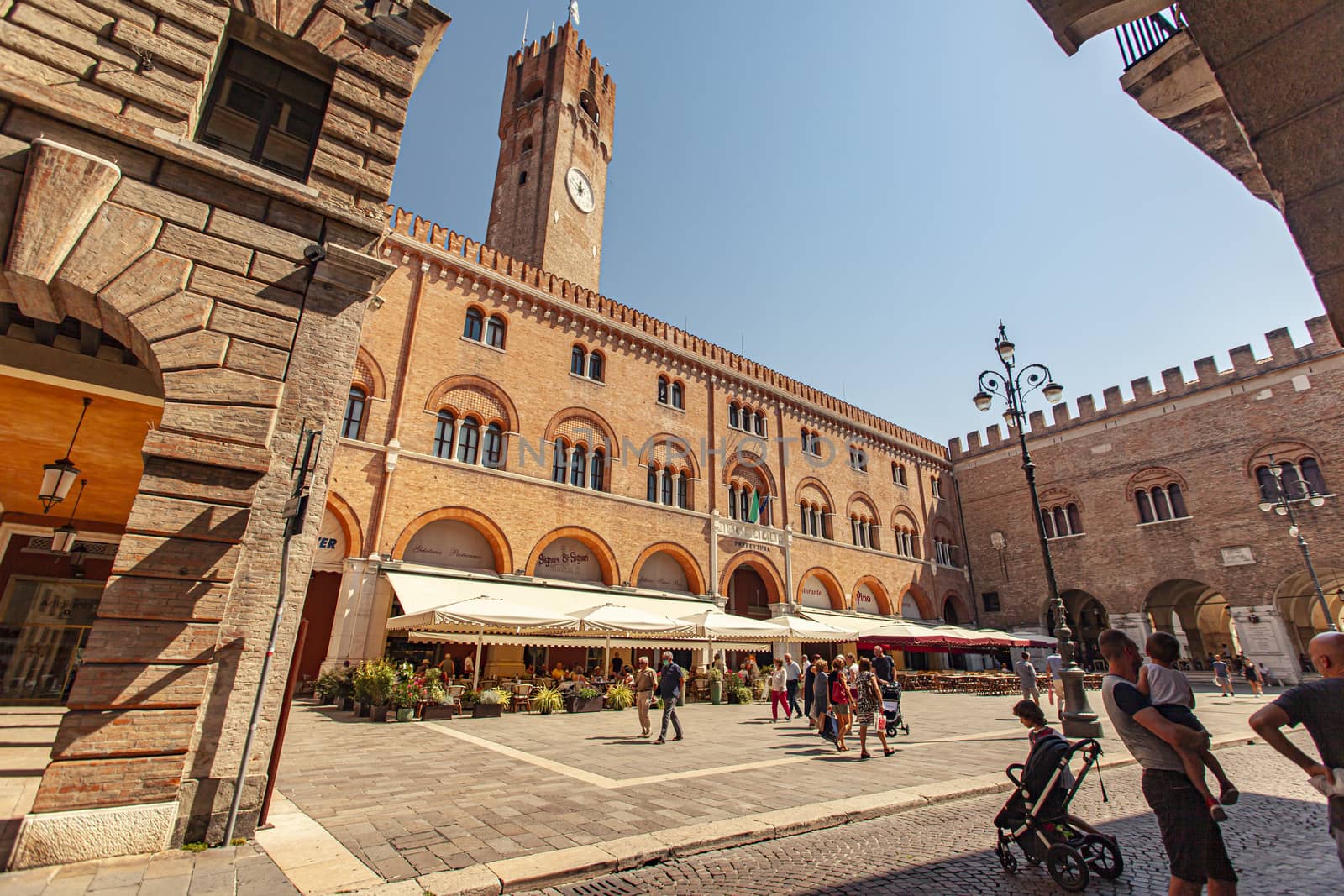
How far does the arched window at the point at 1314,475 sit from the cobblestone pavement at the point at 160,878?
30262 mm

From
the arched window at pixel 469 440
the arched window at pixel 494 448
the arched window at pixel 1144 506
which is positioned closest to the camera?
the arched window at pixel 469 440

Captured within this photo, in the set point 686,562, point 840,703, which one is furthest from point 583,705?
point 686,562

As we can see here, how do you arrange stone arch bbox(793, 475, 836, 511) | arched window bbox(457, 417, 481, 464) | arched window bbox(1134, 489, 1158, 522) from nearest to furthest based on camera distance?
1. arched window bbox(457, 417, 481, 464)
2. stone arch bbox(793, 475, 836, 511)
3. arched window bbox(1134, 489, 1158, 522)

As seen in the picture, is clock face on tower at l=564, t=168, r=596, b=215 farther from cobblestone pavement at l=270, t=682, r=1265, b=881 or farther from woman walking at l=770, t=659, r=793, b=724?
cobblestone pavement at l=270, t=682, r=1265, b=881

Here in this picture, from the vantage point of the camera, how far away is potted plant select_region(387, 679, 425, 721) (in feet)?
33.8

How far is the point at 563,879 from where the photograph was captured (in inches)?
146

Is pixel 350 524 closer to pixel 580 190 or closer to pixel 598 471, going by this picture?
pixel 598 471

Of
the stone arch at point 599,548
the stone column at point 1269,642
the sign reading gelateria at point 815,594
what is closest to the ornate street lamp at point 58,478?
the stone arch at point 599,548

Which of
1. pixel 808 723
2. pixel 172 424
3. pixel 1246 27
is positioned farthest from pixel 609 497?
pixel 1246 27

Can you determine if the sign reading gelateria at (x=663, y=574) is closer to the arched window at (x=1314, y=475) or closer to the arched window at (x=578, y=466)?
the arched window at (x=578, y=466)

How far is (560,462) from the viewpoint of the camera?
17250 millimetres

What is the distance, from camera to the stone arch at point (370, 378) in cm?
1423

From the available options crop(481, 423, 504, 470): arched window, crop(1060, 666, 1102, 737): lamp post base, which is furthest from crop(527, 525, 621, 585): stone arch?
crop(1060, 666, 1102, 737): lamp post base

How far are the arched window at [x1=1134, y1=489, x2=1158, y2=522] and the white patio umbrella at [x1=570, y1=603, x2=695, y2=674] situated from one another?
71.3 ft
